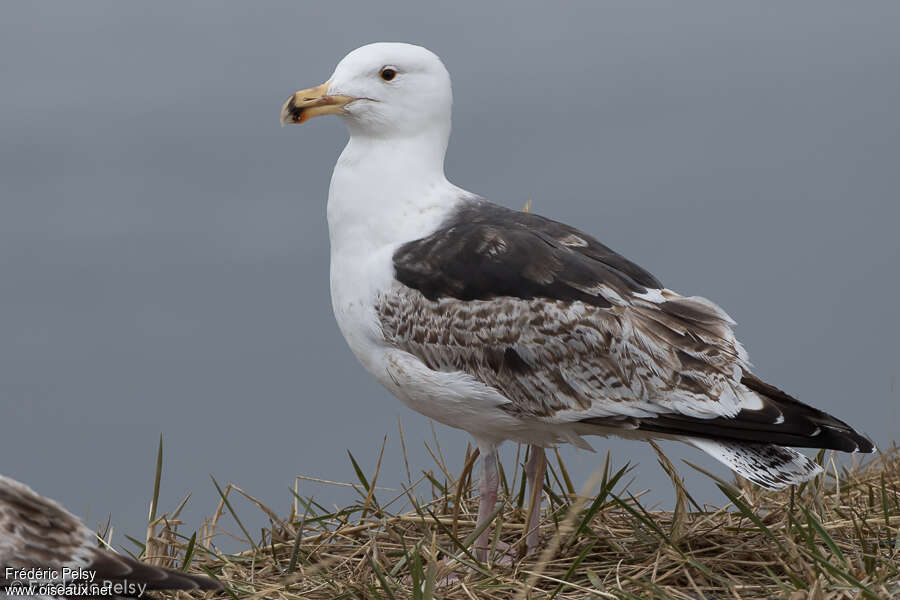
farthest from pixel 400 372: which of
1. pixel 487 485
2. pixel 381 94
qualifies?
pixel 381 94

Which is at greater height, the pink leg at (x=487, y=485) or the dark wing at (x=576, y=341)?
the dark wing at (x=576, y=341)

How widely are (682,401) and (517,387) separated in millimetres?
774

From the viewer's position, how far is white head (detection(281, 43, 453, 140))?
710cm

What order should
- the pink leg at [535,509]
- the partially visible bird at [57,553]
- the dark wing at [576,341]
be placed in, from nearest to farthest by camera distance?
1. the partially visible bird at [57,553]
2. the dark wing at [576,341]
3. the pink leg at [535,509]

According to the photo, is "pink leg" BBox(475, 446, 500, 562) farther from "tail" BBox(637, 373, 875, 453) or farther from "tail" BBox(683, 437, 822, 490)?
"tail" BBox(683, 437, 822, 490)

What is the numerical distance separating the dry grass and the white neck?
1402 millimetres

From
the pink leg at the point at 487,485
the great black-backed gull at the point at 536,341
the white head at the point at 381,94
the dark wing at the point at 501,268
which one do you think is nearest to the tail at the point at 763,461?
the great black-backed gull at the point at 536,341

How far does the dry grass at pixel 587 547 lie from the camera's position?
6109 mm

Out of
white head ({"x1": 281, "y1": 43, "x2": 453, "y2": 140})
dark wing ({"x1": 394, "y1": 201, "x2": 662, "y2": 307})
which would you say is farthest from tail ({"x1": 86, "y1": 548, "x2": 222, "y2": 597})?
white head ({"x1": 281, "y1": 43, "x2": 453, "y2": 140})

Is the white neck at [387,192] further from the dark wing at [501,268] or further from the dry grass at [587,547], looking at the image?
the dry grass at [587,547]

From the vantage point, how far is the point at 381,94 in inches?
281

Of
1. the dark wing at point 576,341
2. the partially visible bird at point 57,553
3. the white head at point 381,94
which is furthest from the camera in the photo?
the white head at point 381,94

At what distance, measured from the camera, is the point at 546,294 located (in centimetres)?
653

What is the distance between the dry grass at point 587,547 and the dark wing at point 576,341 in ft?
1.62
